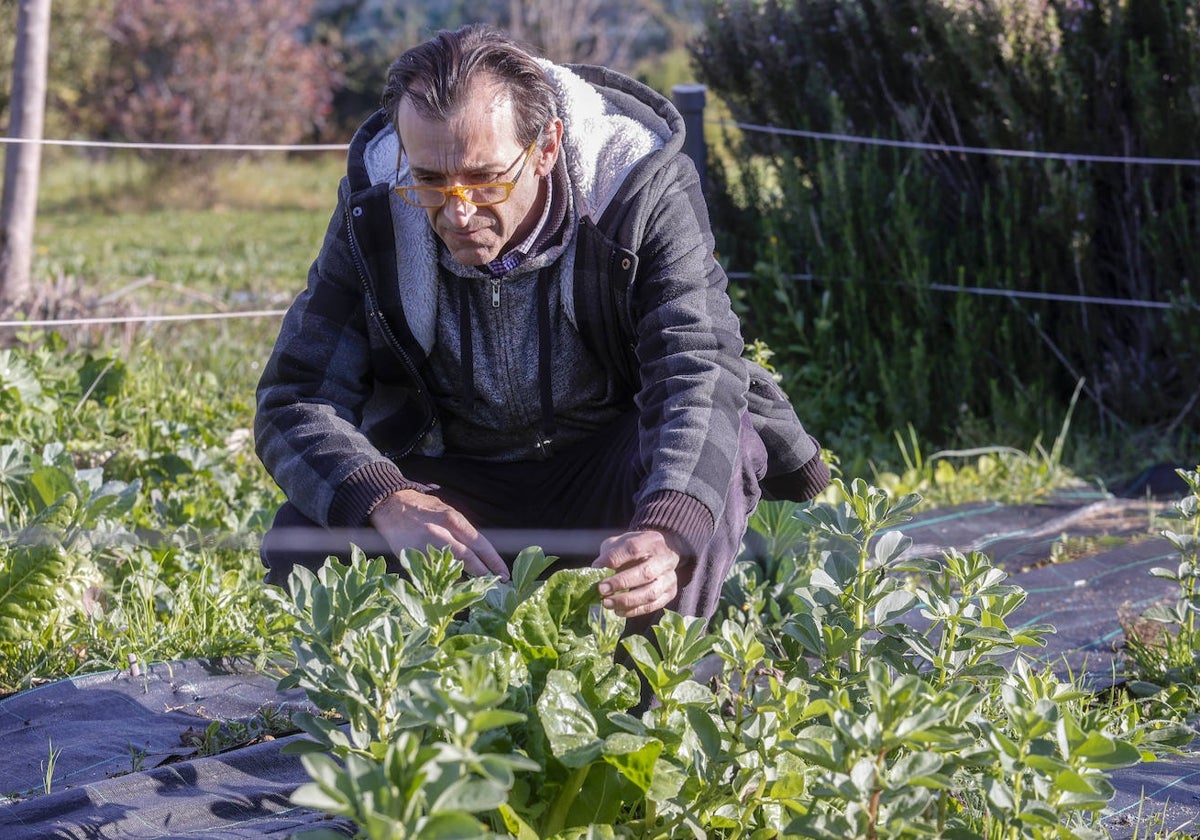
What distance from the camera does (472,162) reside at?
90.2 inches

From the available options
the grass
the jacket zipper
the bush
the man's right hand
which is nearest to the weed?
the grass

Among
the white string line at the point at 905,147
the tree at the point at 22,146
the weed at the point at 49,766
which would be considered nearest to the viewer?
the weed at the point at 49,766

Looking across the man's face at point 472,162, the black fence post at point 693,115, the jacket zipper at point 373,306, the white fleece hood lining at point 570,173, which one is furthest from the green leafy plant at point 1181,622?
the black fence post at point 693,115

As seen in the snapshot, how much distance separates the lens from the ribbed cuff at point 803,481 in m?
2.74

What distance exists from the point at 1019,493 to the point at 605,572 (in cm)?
256

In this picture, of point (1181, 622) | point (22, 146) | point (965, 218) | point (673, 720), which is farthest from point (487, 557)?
point (22, 146)

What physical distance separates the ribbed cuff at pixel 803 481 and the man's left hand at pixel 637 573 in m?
0.72

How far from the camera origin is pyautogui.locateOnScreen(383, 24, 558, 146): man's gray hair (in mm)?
2275

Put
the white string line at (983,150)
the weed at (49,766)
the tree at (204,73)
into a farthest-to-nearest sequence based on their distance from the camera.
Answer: the tree at (204,73), the white string line at (983,150), the weed at (49,766)

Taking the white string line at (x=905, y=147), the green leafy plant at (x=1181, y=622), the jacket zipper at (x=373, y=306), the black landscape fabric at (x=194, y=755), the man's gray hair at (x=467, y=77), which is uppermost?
the man's gray hair at (x=467, y=77)

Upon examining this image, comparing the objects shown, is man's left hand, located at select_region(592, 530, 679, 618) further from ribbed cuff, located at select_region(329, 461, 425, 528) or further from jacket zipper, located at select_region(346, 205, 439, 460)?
jacket zipper, located at select_region(346, 205, 439, 460)

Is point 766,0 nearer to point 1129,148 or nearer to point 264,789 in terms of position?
point 1129,148

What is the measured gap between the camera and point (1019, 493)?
4152 millimetres

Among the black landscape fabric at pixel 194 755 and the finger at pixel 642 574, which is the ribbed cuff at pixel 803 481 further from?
the finger at pixel 642 574
